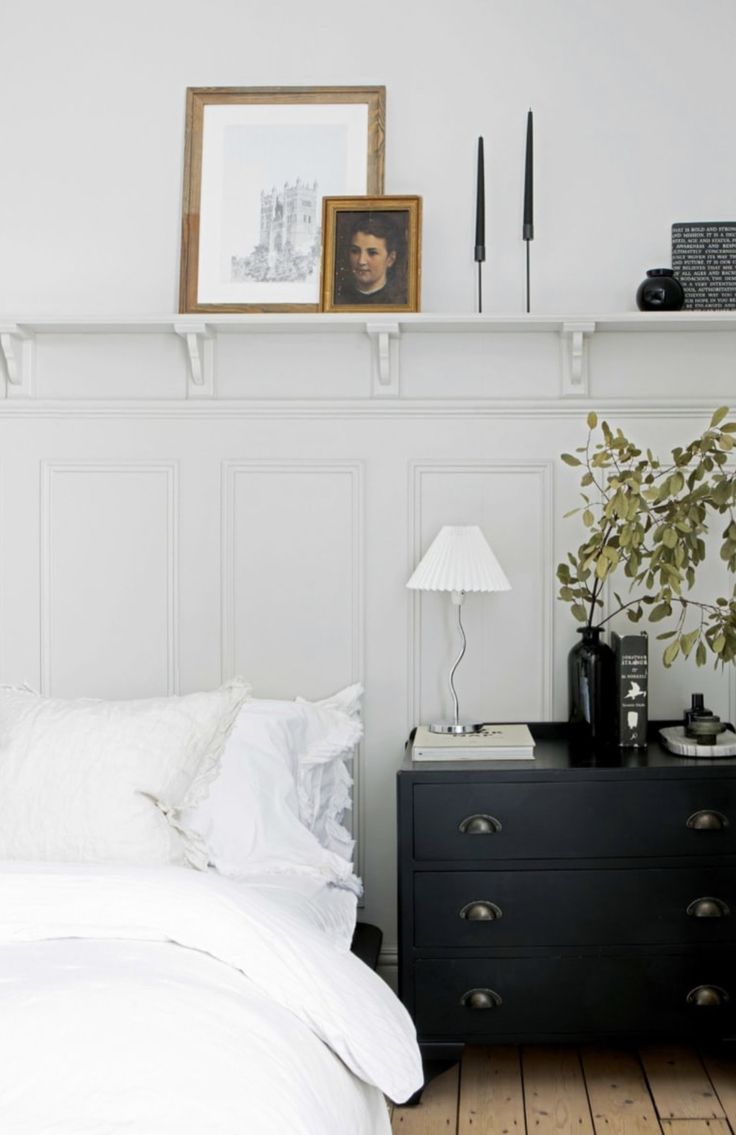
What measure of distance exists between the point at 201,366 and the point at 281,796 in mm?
1131

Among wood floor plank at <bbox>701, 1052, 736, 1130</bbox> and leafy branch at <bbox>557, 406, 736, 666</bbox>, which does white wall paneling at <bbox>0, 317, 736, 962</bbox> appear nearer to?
leafy branch at <bbox>557, 406, 736, 666</bbox>

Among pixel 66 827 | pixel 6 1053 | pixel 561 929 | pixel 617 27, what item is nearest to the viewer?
pixel 6 1053

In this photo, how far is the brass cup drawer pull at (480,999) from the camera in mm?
2268

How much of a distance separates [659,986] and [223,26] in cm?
255

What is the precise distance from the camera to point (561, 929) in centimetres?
227

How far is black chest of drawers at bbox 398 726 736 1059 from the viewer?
227 centimetres

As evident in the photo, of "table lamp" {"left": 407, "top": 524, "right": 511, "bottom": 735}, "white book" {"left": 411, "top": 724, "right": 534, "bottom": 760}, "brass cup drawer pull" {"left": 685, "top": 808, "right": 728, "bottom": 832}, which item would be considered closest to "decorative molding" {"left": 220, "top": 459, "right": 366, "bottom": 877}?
"table lamp" {"left": 407, "top": 524, "right": 511, "bottom": 735}

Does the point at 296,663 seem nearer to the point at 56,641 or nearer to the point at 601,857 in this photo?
the point at 56,641

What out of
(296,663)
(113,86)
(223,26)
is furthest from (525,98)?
(296,663)

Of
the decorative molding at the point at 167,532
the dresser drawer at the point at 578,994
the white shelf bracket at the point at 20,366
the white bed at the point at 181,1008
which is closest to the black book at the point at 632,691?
the dresser drawer at the point at 578,994

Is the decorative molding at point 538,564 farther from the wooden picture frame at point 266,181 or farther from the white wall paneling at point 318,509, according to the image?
the wooden picture frame at point 266,181

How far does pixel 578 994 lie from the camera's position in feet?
7.44

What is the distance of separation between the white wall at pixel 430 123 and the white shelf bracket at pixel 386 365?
16cm

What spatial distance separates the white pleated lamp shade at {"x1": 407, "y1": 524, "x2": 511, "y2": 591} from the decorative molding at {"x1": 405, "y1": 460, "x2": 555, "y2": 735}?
0.20 meters
